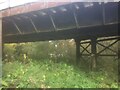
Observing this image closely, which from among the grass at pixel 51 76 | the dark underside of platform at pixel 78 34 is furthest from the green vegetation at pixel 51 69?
the dark underside of platform at pixel 78 34

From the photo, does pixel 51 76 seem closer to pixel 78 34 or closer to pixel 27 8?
pixel 78 34

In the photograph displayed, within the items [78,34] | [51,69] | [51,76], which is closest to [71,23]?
[78,34]

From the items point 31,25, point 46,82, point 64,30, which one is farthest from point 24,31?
point 46,82

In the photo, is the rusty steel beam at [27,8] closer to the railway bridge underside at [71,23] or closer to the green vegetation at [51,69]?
the railway bridge underside at [71,23]

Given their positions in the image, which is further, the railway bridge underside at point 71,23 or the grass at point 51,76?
the railway bridge underside at point 71,23

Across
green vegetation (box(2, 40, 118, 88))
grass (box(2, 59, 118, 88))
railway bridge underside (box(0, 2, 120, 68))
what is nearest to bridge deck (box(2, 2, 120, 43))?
railway bridge underside (box(0, 2, 120, 68))

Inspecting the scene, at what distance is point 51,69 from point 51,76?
1.49 m

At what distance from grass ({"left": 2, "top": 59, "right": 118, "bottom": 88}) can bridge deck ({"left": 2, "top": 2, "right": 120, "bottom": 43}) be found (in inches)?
86.2

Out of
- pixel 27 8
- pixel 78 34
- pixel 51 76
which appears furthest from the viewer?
pixel 27 8

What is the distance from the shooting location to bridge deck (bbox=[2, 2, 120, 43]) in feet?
48.1

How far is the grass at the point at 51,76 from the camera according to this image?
1358cm

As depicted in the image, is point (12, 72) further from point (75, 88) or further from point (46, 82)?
point (75, 88)

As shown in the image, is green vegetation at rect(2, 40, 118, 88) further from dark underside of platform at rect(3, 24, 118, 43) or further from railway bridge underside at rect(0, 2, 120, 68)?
dark underside of platform at rect(3, 24, 118, 43)

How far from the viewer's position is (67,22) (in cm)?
1639
